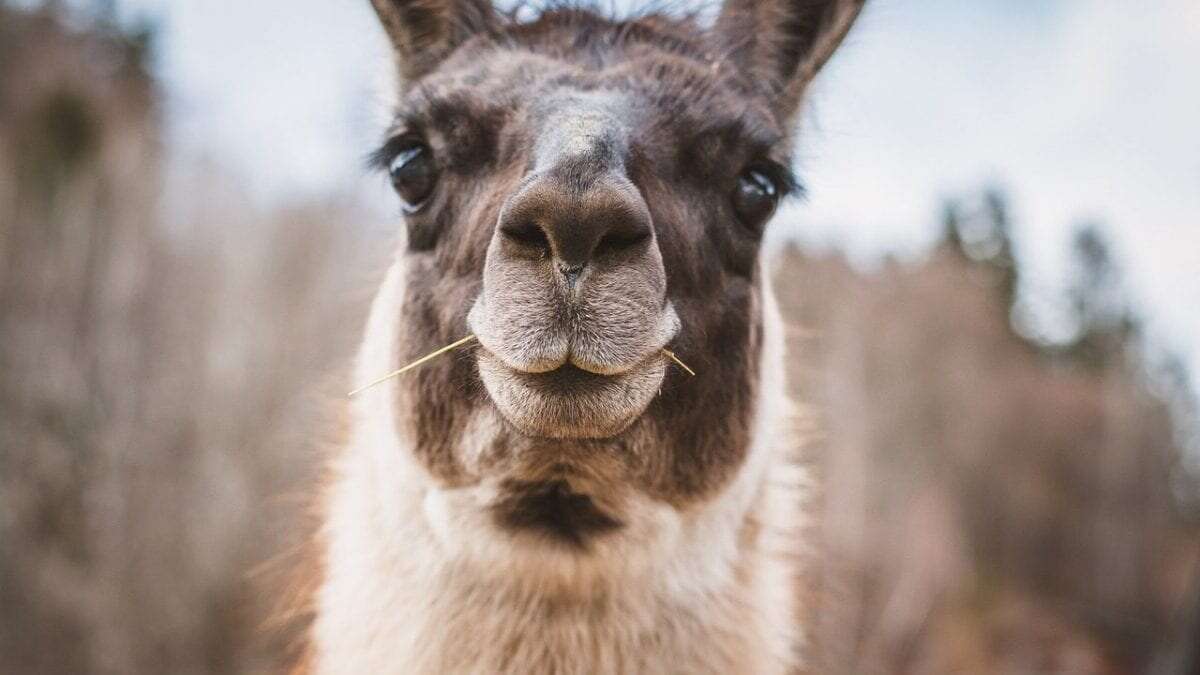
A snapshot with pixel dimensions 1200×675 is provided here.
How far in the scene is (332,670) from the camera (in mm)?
2836

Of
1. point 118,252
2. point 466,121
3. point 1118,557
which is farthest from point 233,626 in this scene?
point 1118,557

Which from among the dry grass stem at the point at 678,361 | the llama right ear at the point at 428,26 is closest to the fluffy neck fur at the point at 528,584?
the dry grass stem at the point at 678,361

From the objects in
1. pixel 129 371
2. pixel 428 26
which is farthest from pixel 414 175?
pixel 129 371

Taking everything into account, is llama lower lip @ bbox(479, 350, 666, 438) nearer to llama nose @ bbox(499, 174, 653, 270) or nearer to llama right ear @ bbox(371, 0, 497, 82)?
llama nose @ bbox(499, 174, 653, 270)

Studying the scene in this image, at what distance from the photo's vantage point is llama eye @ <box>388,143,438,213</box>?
2.63 metres

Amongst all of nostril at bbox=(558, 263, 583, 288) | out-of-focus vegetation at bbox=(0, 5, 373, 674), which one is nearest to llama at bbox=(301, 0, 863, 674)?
nostril at bbox=(558, 263, 583, 288)

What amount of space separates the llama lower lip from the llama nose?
0.87 feet

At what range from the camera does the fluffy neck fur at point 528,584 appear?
252 cm

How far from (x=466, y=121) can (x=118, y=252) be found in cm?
1876

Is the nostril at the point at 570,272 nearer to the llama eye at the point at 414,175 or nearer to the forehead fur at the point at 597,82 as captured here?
the forehead fur at the point at 597,82

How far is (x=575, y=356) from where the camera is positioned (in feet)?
6.27

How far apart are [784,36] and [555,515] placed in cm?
190

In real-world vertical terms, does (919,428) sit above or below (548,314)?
below

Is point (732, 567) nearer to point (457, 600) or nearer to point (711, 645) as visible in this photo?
point (711, 645)
